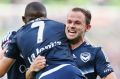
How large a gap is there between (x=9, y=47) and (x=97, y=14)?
203 inches

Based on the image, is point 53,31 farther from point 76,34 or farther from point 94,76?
point 94,76

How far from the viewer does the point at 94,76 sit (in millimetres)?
4098

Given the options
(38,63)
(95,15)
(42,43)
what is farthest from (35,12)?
(95,15)

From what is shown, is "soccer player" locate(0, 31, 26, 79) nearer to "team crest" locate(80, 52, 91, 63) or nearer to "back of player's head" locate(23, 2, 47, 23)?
"back of player's head" locate(23, 2, 47, 23)

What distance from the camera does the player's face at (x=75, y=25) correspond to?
3934 mm

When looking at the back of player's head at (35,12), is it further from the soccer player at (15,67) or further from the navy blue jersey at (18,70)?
the navy blue jersey at (18,70)

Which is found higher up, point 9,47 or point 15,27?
point 9,47

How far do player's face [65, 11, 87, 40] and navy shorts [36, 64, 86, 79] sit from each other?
0.95ft

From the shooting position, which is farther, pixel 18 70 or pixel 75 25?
pixel 18 70

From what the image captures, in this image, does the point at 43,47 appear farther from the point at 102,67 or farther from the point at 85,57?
the point at 102,67

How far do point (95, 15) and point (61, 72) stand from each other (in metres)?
5.39

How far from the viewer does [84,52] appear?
4086 millimetres

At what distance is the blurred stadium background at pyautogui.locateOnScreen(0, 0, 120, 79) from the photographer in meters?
8.63

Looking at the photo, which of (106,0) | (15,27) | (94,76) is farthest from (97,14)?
(94,76)
